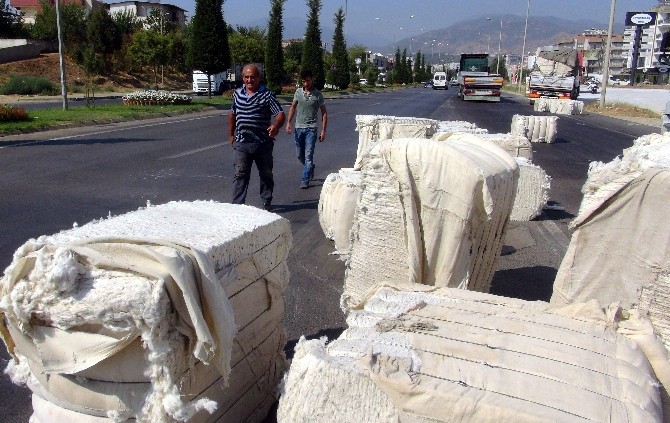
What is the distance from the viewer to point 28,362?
7.36 ft

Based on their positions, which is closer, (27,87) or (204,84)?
(27,87)

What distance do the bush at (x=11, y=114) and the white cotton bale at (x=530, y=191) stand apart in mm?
14878

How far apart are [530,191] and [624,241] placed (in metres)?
4.17

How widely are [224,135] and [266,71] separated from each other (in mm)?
23109

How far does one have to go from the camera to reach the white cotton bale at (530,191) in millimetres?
7285

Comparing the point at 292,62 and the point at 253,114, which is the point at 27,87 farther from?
the point at 253,114

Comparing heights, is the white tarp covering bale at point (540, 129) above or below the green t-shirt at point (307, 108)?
below

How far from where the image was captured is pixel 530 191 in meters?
7.46

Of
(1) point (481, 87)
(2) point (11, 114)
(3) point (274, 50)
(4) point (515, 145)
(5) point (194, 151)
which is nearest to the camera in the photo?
(4) point (515, 145)

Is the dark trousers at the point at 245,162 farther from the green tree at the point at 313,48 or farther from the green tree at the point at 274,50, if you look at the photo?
the green tree at the point at 313,48

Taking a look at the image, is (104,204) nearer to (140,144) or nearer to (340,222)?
(340,222)

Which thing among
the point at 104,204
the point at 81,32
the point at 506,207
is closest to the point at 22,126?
the point at 104,204

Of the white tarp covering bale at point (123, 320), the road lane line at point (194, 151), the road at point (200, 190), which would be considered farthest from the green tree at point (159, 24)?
the white tarp covering bale at point (123, 320)

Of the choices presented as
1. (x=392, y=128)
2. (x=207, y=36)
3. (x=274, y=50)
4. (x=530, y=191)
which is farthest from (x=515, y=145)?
(x=274, y=50)
